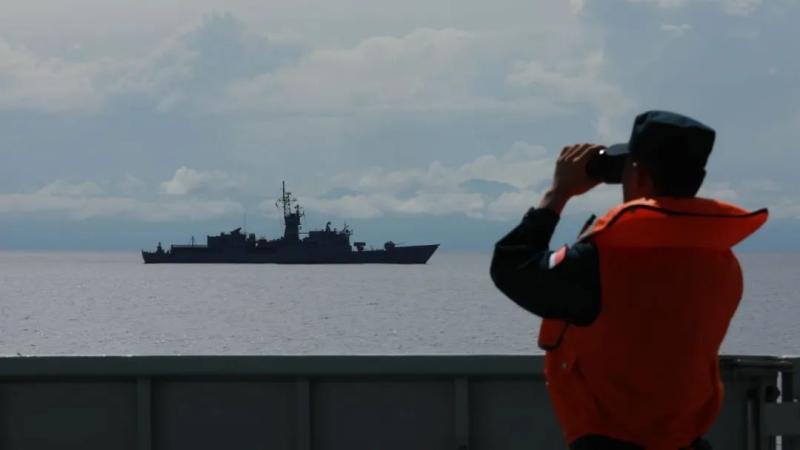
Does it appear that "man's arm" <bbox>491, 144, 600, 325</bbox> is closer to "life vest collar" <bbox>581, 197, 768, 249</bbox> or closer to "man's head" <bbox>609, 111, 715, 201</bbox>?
"life vest collar" <bbox>581, 197, 768, 249</bbox>

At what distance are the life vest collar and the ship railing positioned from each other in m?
2.29

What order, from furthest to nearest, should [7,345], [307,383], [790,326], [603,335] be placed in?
[790,326] → [7,345] → [307,383] → [603,335]

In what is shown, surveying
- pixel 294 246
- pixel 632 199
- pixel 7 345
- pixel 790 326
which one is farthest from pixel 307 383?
pixel 294 246

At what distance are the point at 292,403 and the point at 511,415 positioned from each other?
0.99 meters

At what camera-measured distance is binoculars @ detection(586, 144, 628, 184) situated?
3.09 m

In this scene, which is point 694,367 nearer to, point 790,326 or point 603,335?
point 603,335

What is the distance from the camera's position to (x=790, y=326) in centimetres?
7600

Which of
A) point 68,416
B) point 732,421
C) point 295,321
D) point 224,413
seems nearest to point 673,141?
point 732,421

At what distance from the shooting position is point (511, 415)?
5.29 m

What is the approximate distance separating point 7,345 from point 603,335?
6617 cm

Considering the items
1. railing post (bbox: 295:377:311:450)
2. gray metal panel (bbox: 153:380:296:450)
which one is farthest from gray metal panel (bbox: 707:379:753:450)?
gray metal panel (bbox: 153:380:296:450)

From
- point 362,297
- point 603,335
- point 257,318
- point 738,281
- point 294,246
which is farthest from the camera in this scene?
point 294,246

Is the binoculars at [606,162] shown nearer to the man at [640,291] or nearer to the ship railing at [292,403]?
→ the man at [640,291]

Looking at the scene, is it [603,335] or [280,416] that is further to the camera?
[280,416]
